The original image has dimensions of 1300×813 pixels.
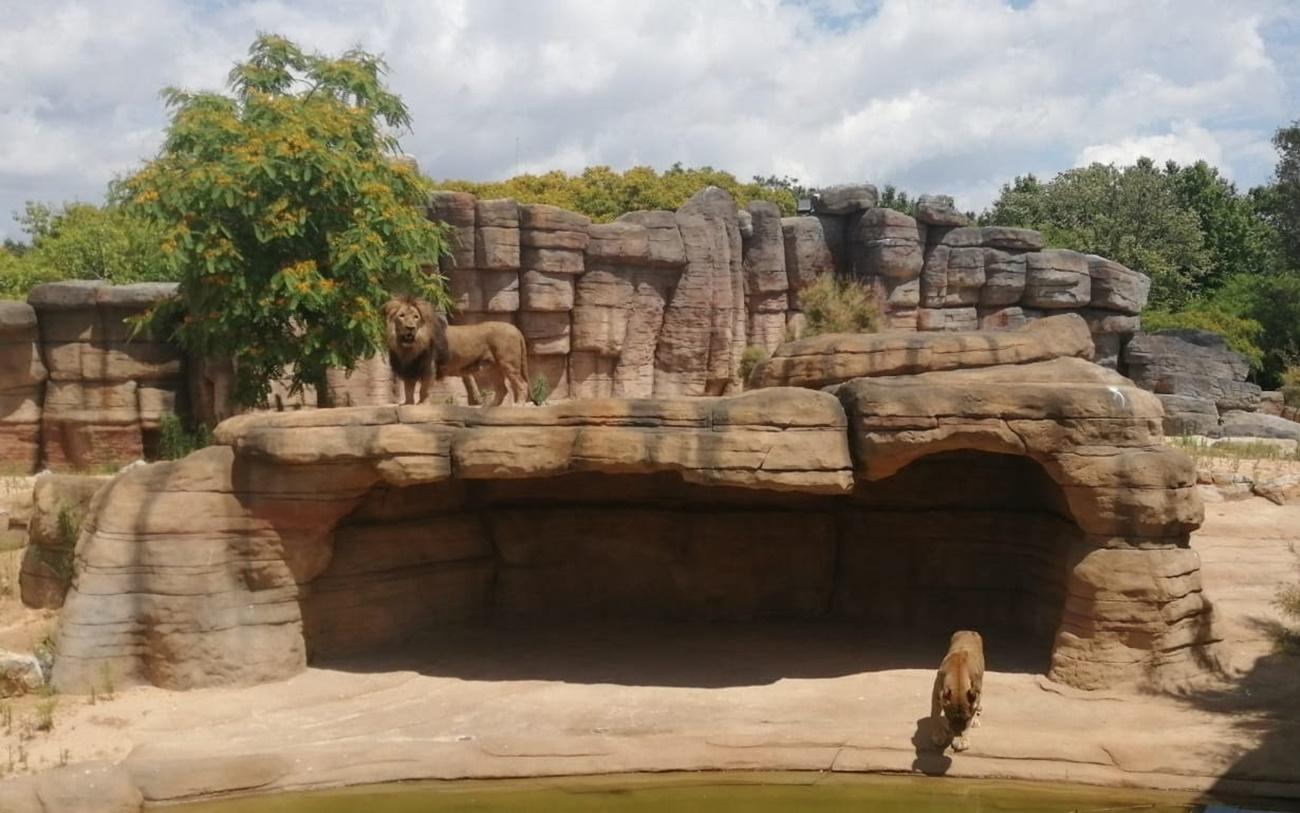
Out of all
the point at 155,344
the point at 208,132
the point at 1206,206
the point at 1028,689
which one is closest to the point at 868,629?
the point at 1028,689

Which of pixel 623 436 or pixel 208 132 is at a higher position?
pixel 208 132

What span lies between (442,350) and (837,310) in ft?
41.6

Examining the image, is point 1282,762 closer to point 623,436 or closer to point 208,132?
point 623,436

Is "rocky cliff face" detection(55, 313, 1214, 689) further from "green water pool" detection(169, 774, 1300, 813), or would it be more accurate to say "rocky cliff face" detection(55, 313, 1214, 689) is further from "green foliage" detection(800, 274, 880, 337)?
"green foliage" detection(800, 274, 880, 337)

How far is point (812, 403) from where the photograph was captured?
973 centimetres

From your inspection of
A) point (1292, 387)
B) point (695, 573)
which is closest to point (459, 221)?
point (695, 573)

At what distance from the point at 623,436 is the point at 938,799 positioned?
3541 mm

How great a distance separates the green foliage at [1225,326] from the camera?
30344mm

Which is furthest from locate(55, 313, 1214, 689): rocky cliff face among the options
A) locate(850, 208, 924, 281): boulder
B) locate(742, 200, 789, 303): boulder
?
locate(850, 208, 924, 281): boulder

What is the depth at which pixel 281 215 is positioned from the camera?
13352 millimetres

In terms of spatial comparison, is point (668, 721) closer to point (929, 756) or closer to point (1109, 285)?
point (929, 756)

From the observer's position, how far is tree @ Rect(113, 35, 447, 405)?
43.3ft

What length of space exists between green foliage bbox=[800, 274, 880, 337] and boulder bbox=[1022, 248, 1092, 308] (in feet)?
13.5

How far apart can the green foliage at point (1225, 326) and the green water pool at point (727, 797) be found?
2415 centimetres
